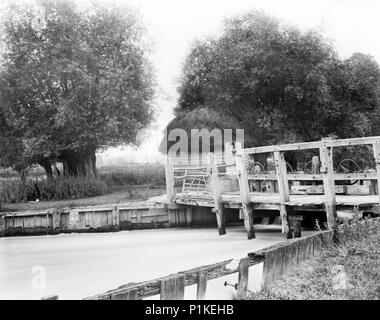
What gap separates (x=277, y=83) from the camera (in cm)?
2973

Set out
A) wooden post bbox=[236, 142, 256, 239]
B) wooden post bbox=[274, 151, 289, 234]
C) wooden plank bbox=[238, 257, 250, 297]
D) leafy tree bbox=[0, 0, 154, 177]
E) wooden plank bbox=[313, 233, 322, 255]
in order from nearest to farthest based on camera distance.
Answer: wooden plank bbox=[238, 257, 250, 297]
wooden plank bbox=[313, 233, 322, 255]
wooden post bbox=[274, 151, 289, 234]
wooden post bbox=[236, 142, 256, 239]
leafy tree bbox=[0, 0, 154, 177]

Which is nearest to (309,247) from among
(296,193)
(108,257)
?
(108,257)

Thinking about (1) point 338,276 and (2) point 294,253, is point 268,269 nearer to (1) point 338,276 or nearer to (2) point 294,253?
(2) point 294,253

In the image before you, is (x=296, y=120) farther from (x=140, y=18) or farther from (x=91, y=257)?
(x=91, y=257)

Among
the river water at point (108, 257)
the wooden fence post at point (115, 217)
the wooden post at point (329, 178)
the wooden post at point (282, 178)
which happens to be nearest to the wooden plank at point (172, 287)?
the river water at point (108, 257)

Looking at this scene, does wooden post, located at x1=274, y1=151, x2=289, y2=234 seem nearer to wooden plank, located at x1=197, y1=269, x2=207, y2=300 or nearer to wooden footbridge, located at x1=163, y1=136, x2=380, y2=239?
wooden footbridge, located at x1=163, y1=136, x2=380, y2=239

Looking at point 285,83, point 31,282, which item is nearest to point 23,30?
point 285,83

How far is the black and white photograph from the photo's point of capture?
12867 millimetres

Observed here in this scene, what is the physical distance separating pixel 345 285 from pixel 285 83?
23.4m

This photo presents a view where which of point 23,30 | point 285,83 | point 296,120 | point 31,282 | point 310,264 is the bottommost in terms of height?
point 31,282

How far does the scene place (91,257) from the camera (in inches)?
570

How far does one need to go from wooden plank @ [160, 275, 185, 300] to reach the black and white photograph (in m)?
2.63

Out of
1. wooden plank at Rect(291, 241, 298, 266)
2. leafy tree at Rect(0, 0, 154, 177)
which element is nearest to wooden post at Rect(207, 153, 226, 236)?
wooden plank at Rect(291, 241, 298, 266)

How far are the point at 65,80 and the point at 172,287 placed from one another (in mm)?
23542
